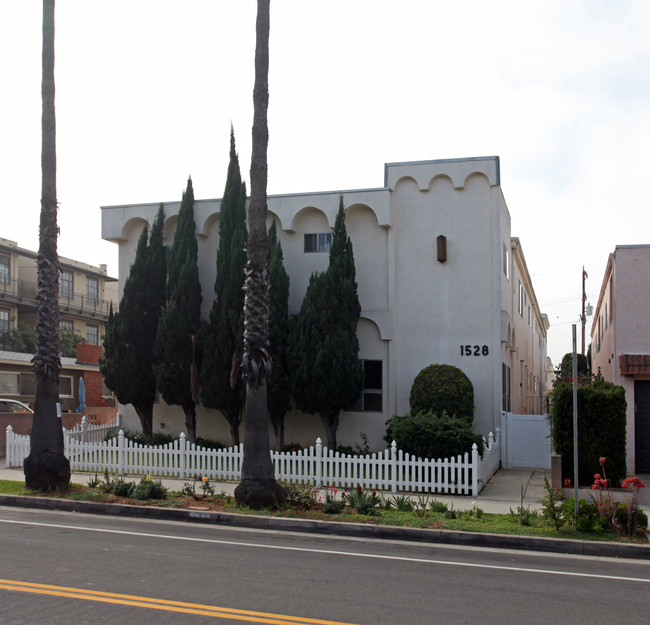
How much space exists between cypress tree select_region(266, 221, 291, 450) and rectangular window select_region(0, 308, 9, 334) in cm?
3122

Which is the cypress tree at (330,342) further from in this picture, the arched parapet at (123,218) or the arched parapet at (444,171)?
the arched parapet at (123,218)

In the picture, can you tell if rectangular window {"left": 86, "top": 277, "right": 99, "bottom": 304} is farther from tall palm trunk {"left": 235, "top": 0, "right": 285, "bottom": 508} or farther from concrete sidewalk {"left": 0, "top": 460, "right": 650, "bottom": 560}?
tall palm trunk {"left": 235, "top": 0, "right": 285, "bottom": 508}

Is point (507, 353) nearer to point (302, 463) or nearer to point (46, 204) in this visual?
point (302, 463)

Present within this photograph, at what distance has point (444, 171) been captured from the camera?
68.2 ft

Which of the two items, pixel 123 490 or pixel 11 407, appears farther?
pixel 11 407

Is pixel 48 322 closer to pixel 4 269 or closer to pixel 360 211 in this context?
pixel 360 211

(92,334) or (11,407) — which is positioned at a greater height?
(92,334)

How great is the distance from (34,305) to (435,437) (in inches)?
1479

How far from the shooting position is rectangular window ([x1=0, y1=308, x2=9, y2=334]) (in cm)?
4591

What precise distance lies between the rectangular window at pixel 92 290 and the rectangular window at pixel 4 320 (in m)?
8.01

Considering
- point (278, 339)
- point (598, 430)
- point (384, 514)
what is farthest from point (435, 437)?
point (278, 339)

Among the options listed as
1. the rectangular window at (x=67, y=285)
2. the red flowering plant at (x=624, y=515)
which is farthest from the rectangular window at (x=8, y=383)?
the red flowering plant at (x=624, y=515)

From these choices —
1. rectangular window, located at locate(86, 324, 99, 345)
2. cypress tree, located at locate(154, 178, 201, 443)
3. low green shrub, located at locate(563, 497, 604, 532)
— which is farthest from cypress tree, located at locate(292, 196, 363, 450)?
rectangular window, located at locate(86, 324, 99, 345)

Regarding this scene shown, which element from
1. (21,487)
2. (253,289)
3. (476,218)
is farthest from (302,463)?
(476,218)
